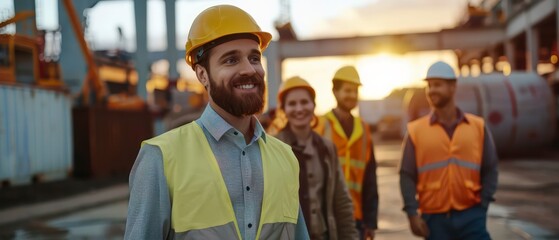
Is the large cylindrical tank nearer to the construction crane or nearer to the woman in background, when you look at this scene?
the construction crane

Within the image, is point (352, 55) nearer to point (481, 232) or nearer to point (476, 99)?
point (476, 99)

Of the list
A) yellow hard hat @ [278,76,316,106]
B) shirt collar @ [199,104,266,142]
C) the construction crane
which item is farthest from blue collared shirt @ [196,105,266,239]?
the construction crane

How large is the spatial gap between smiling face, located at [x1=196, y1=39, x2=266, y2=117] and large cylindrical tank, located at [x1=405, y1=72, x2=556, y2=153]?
18064mm

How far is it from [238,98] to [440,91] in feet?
9.33

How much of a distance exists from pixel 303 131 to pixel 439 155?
1238 mm

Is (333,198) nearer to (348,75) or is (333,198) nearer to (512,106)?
(348,75)

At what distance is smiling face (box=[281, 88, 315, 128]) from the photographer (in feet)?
13.1

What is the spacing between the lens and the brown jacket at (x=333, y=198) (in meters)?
3.76

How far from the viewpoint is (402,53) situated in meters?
32.8

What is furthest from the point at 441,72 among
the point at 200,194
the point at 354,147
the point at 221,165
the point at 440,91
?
the point at 200,194

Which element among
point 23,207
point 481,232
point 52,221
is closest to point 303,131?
point 481,232

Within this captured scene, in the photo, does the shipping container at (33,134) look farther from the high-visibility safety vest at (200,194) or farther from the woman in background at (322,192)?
the high-visibility safety vest at (200,194)

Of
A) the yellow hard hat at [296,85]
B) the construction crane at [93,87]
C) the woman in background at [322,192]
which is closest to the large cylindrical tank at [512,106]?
the construction crane at [93,87]

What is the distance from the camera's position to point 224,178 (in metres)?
2.10
